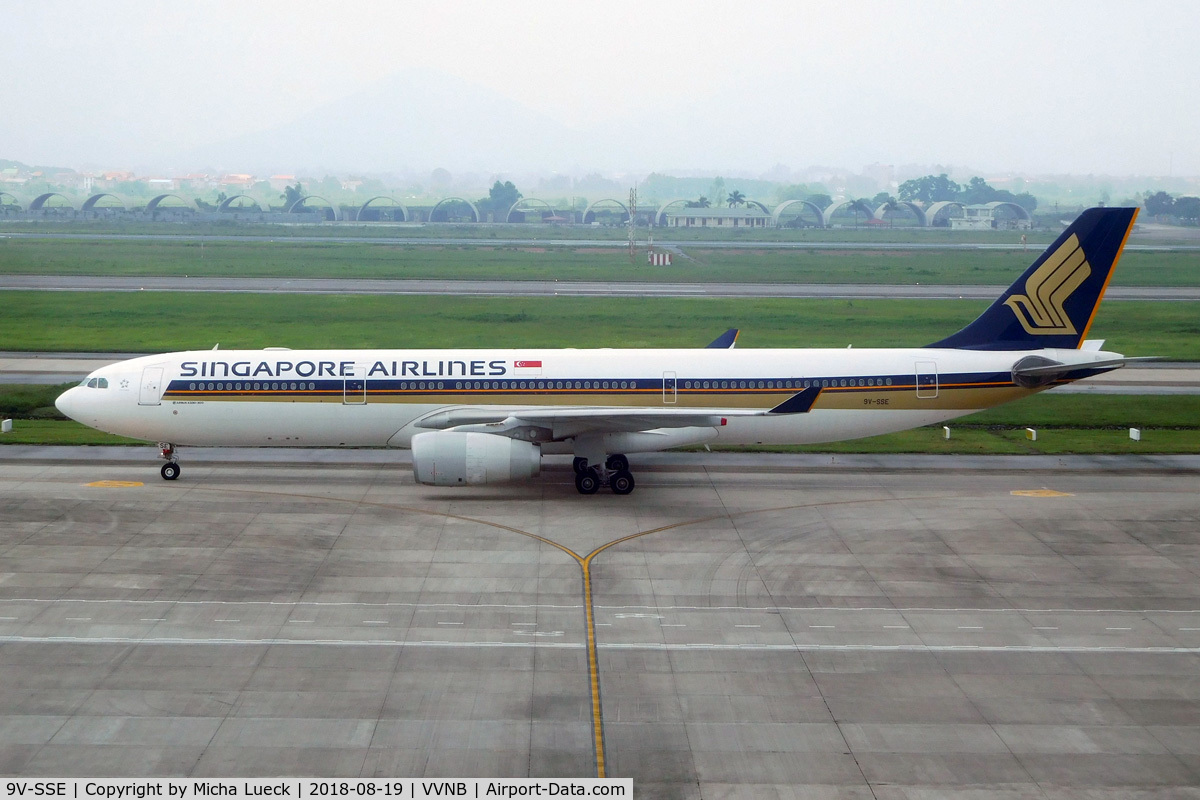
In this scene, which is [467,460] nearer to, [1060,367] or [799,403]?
[799,403]

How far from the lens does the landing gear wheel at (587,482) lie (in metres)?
31.8

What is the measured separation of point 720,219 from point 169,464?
15875 cm

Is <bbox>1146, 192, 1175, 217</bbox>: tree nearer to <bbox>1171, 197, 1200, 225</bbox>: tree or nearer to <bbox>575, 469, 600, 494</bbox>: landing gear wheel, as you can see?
<bbox>1171, 197, 1200, 225</bbox>: tree

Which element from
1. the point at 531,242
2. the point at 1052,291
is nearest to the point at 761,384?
the point at 1052,291

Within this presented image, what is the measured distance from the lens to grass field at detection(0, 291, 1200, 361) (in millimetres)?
57281

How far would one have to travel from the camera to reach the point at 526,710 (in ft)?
58.7

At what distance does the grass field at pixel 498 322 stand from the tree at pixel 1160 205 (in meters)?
125

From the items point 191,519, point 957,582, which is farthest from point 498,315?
point 957,582

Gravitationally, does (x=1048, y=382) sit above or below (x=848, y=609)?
above

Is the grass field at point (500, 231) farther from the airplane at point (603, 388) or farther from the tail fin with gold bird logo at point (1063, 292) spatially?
the tail fin with gold bird logo at point (1063, 292)

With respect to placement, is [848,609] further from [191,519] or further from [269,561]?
[191,519]

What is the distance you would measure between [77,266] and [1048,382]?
85.3 m
